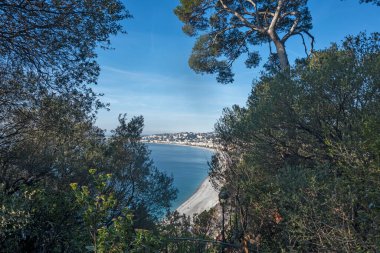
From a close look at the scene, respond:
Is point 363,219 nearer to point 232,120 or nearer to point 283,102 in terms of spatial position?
point 283,102

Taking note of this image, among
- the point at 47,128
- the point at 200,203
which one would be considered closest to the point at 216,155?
the point at 47,128

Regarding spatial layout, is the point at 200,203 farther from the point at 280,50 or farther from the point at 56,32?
the point at 56,32

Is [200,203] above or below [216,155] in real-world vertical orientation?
below

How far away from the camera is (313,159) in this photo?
8344mm

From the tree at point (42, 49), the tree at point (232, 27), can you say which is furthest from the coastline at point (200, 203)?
the tree at point (42, 49)

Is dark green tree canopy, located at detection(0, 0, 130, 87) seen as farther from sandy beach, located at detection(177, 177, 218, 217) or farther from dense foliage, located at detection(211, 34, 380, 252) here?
sandy beach, located at detection(177, 177, 218, 217)

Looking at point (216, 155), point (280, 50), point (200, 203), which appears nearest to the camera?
point (216, 155)

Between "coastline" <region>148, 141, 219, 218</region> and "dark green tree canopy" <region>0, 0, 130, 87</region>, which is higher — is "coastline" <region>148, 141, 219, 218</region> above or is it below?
below

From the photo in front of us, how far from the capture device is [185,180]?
71750 mm

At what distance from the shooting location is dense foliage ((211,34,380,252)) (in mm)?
5020

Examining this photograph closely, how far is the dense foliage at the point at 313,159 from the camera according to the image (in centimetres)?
502

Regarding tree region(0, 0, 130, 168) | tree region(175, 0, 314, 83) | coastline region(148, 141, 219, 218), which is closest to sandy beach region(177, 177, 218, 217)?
coastline region(148, 141, 219, 218)

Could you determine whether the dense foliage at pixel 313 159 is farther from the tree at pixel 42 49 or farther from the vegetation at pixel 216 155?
the tree at pixel 42 49

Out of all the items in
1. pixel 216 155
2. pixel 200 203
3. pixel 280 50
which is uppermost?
pixel 280 50
